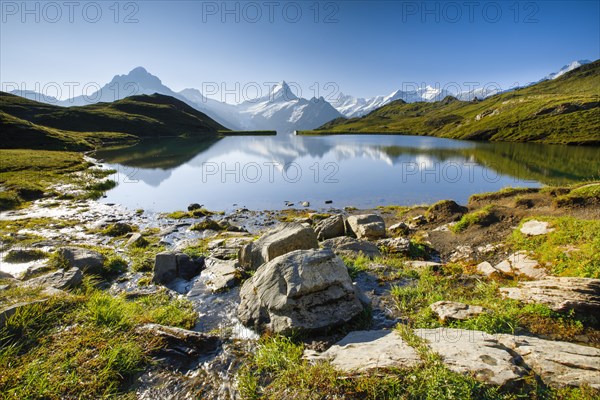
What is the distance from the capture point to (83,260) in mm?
15133

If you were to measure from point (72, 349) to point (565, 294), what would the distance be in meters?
14.4

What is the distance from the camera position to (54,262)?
14.7 m

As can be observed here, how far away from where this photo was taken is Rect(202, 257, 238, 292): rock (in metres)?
13.3

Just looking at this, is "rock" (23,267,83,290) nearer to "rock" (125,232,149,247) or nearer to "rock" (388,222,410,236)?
"rock" (125,232,149,247)

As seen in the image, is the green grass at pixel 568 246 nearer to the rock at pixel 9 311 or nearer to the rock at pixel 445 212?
the rock at pixel 445 212

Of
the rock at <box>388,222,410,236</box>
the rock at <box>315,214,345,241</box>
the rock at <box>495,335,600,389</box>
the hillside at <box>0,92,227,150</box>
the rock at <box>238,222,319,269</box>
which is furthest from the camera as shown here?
the hillside at <box>0,92,227,150</box>

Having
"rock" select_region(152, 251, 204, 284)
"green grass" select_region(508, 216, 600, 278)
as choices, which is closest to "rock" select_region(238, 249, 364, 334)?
"rock" select_region(152, 251, 204, 284)

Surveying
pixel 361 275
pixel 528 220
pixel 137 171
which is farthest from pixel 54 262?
pixel 137 171

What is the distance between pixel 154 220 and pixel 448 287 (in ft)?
96.6

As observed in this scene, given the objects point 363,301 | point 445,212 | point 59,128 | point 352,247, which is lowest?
point 363,301

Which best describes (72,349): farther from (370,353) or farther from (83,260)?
(83,260)

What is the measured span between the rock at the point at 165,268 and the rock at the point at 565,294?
1508 centimetres

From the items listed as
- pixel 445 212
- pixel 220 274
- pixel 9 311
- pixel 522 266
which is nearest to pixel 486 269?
pixel 522 266

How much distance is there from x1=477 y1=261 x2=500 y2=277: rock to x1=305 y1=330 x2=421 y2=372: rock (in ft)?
25.3
